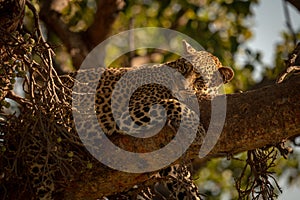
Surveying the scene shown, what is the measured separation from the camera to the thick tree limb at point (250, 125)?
5.23m

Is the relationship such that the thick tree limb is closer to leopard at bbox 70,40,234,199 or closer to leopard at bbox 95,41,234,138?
leopard at bbox 70,40,234,199

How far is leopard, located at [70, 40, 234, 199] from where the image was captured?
5.67 metres

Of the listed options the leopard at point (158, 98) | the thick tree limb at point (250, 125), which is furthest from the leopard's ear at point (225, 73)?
the thick tree limb at point (250, 125)

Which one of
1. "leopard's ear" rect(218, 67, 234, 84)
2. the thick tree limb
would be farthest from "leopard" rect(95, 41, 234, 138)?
the thick tree limb

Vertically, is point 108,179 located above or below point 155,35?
above

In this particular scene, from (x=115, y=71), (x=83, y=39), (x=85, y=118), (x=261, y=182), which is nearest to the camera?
(x=261, y=182)

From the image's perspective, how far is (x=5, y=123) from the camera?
543 cm

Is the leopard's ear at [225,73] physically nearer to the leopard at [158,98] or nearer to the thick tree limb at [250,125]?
the leopard at [158,98]

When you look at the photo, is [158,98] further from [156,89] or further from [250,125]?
[250,125]

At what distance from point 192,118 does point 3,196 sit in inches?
58.9

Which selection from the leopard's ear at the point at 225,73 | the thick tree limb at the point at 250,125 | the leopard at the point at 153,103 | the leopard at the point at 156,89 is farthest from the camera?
the leopard's ear at the point at 225,73

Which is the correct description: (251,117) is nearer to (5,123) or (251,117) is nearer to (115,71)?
(5,123)

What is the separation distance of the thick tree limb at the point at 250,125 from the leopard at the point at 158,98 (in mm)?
136

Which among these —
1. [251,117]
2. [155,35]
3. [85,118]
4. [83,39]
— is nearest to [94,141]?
[85,118]
